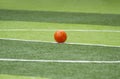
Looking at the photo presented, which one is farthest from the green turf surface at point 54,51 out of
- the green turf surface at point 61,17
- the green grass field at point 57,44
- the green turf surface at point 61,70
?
the green turf surface at point 61,17

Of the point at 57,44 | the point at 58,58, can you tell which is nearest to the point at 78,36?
the point at 57,44

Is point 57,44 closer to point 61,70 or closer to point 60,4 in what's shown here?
point 61,70

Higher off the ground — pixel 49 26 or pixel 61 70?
pixel 61 70

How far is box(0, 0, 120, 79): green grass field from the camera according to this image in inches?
211

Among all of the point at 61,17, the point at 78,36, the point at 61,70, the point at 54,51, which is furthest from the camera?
the point at 61,17

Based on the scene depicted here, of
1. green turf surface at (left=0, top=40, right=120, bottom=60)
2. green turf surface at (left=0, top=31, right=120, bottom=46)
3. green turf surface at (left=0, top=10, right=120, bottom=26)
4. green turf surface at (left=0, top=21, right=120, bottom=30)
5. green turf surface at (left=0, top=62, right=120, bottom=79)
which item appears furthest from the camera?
green turf surface at (left=0, top=10, right=120, bottom=26)

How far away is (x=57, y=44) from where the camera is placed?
7148 mm

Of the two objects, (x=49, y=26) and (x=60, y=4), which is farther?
(x=60, y=4)

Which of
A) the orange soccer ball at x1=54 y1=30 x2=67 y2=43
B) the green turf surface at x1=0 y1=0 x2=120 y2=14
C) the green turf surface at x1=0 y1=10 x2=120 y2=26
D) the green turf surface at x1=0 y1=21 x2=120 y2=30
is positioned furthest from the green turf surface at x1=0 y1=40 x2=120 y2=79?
the green turf surface at x1=0 y1=0 x2=120 y2=14

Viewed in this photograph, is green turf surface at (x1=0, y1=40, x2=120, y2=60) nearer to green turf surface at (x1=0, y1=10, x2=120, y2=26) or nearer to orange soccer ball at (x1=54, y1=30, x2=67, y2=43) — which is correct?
orange soccer ball at (x1=54, y1=30, x2=67, y2=43)

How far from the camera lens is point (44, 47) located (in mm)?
6918

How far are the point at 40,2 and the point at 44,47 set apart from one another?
9.93 metres

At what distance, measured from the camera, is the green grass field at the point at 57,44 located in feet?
17.6

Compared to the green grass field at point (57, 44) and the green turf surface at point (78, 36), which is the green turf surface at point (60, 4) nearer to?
the green grass field at point (57, 44)
